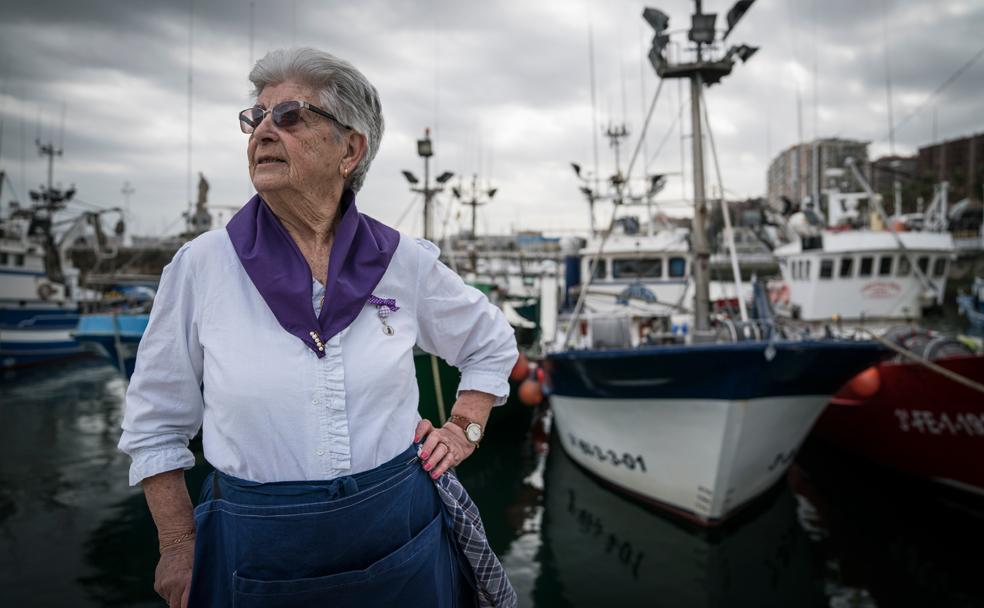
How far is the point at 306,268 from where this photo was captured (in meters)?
1.44

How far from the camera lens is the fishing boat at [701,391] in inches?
252

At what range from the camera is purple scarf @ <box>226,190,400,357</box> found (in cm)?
136

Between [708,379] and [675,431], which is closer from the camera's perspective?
[708,379]

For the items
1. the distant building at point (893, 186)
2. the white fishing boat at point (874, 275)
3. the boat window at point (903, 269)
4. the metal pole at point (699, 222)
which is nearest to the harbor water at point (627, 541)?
the metal pole at point (699, 222)

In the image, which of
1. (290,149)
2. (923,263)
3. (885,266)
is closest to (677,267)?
(885,266)

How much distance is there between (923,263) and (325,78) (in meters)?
12.8

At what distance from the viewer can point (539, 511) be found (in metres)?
8.08

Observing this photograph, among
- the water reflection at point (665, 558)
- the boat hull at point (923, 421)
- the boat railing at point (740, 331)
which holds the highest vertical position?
the boat railing at point (740, 331)

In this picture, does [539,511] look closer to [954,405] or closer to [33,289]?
[954,405]

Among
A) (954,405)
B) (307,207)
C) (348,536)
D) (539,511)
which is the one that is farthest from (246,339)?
(954,405)

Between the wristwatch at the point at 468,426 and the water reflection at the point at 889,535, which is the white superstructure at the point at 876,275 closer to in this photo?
the water reflection at the point at 889,535

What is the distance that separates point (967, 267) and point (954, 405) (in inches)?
2021

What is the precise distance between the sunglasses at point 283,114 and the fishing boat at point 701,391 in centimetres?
549

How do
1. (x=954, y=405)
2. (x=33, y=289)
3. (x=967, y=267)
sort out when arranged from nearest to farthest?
(x=954, y=405) < (x=33, y=289) < (x=967, y=267)
